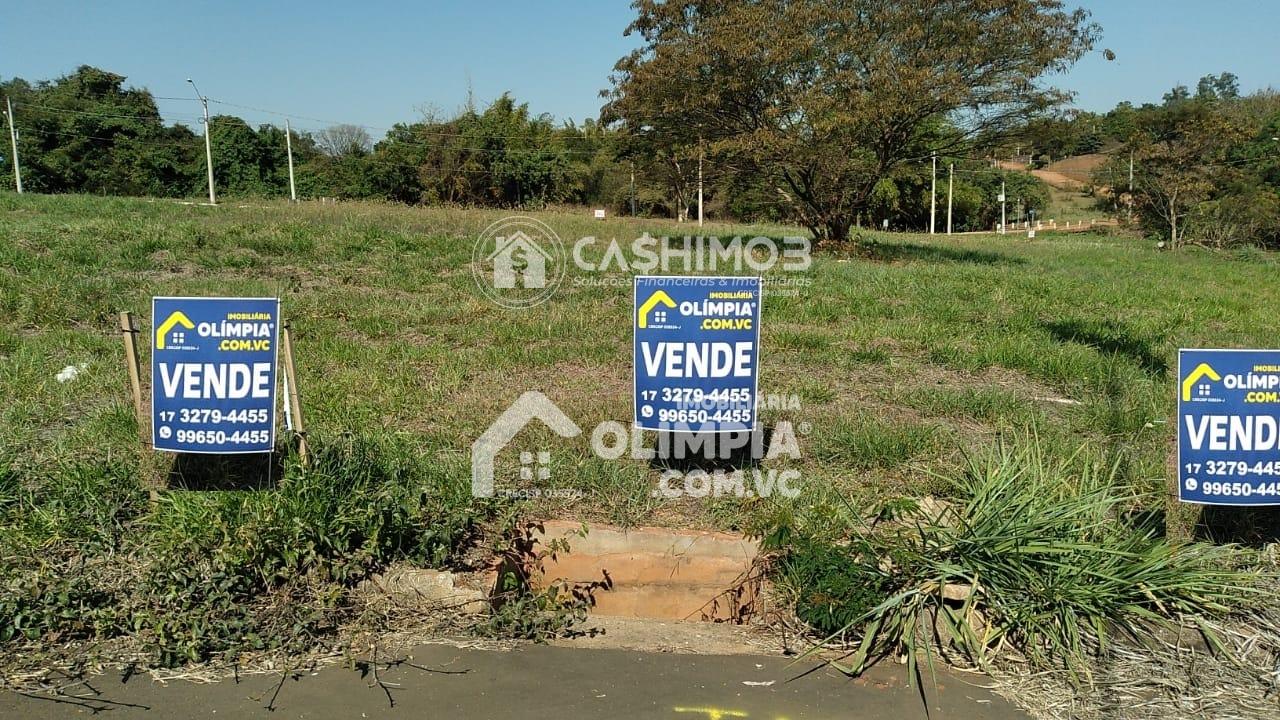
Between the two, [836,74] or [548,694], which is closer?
[548,694]

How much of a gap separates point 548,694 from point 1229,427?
3.37 meters

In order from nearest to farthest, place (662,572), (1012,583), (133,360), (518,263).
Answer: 1. (1012,583)
2. (662,572)
3. (133,360)
4. (518,263)

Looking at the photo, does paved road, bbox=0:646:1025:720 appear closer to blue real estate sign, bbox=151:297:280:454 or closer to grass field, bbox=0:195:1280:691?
grass field, bbox=0:195:1280:691

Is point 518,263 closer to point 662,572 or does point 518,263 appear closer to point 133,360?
point 133,360

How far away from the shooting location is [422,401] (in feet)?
19.5

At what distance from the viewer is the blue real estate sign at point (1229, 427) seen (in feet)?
13.7

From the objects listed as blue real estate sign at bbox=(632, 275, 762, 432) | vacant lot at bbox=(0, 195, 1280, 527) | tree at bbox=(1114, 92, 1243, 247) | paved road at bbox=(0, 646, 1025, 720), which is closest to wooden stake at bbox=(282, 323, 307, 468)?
vacant lot at bbox=(0, 195, 1280, 527)

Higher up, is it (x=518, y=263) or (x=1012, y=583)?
(x=518, y=263)

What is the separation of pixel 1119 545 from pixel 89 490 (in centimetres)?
490

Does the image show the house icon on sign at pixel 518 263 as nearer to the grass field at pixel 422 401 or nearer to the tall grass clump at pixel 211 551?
the grass field at pixel 422 401

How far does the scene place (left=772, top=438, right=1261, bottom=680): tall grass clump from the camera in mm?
3727

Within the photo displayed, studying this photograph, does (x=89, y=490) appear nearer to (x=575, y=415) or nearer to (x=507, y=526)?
(x=507, y=526)

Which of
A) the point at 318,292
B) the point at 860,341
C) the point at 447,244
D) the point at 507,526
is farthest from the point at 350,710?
the point at 447,244

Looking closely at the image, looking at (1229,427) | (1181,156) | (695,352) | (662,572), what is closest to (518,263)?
(695,352)
